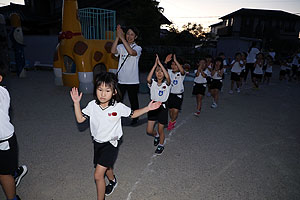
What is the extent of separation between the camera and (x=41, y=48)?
596 inches

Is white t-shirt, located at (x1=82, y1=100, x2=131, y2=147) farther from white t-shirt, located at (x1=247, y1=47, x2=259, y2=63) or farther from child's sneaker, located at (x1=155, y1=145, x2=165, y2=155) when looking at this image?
white t-shirt, located at (x1=247, y1=47, x2=259, y2=63)

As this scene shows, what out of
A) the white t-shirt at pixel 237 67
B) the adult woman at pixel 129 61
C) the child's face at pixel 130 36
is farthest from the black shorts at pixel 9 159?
the white t-shirt at pixel 237 67

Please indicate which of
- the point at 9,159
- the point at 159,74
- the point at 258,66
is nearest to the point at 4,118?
the point at 9,159

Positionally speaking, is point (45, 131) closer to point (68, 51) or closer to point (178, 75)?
point (178, 75)

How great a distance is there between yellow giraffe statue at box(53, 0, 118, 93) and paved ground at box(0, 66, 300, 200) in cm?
168

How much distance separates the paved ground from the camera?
267 centimetres

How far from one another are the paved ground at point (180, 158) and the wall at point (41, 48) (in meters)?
10.1

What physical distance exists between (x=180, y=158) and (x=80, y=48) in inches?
216

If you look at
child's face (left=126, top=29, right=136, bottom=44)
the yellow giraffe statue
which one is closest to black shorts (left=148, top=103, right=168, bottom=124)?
child's face (left=126, top=29, right=136, bottom=44)

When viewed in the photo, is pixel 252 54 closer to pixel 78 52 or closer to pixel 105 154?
pixel 78 52

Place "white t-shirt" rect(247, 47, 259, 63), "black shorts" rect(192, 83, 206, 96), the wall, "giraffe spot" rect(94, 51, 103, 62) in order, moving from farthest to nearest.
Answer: the wall → "white t-shirt" rect(247, 47, 259, 63) → "giraffe spot" rect(94, 51, 103, 62) → "black shorts" rect(192, 83, 206, 96)

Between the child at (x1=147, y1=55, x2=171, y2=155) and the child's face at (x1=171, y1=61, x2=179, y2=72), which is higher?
the child's face at (x1=171, y1=61, x2=179, y2=72)

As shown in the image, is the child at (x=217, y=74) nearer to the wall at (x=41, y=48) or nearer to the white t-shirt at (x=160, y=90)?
the white t-shirt at (x=160, y=90)

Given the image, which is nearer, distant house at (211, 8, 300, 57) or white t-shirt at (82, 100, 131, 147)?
white t-shirt at (82, 100, 131, 147)
